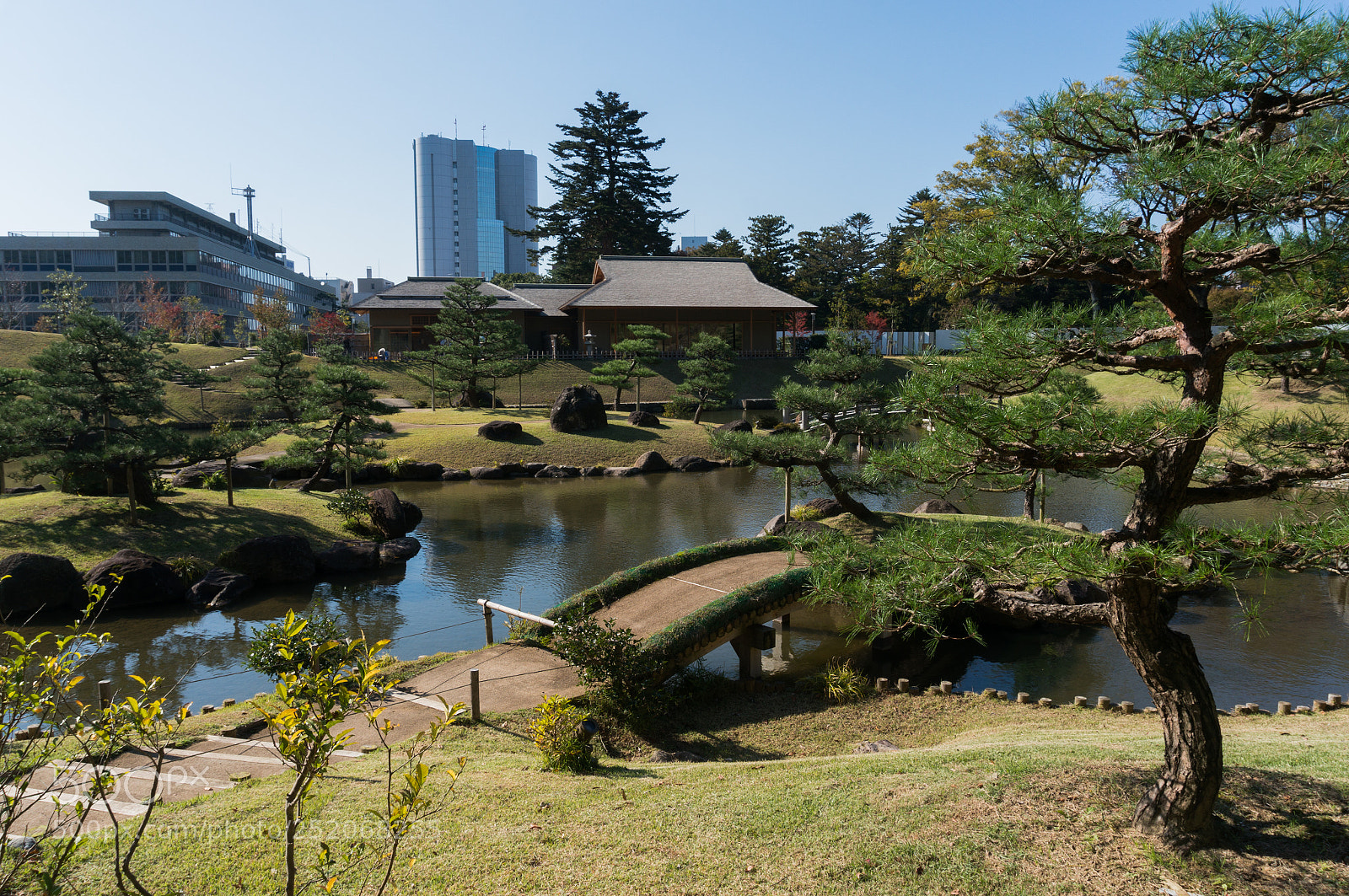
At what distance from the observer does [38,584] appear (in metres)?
13.0

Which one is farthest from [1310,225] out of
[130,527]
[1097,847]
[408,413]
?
[408,413]

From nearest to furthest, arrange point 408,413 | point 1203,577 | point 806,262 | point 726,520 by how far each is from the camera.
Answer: point 1203,577, point 726,520, point 408,413, point 806,262

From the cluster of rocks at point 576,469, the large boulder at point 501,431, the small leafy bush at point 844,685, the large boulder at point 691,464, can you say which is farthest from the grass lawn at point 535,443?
the small leafy bush at point 844,685

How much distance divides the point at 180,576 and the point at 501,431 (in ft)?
49.7

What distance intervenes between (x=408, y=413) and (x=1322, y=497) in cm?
3255

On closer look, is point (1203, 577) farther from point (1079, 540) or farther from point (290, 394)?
point (290, 394)

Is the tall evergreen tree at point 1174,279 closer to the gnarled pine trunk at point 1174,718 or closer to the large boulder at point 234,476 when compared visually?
the gnarled pine trunk at point 1174,718

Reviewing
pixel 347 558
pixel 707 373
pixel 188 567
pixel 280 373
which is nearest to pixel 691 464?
pixel 707 373

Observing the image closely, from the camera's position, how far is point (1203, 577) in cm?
395

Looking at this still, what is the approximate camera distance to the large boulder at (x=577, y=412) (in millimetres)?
30562

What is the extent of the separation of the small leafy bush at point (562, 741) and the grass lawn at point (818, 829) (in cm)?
20

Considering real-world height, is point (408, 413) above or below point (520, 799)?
above

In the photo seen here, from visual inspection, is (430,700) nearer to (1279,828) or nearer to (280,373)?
(1279,828)

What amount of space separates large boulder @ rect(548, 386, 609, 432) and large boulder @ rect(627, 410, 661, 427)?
1.58 meters
